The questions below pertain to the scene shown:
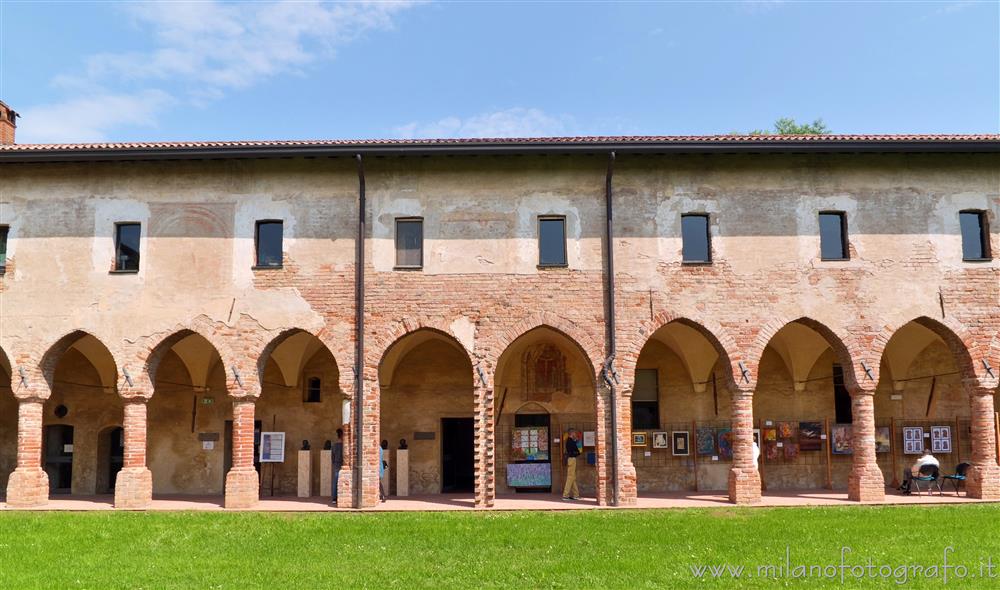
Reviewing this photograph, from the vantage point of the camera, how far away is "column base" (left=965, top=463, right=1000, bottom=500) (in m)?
15.6

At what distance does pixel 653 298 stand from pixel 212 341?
853cm

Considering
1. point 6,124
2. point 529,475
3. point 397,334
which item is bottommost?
point 529,475

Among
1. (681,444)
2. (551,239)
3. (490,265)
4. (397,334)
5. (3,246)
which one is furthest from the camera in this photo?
(681,444)

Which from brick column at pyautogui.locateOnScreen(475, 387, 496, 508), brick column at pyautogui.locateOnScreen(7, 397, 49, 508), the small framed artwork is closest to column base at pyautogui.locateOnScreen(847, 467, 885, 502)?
the small framed artwork

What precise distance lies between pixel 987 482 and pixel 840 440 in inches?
132

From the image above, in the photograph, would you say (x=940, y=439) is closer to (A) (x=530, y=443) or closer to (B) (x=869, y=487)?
(B) (x=869, y=487)

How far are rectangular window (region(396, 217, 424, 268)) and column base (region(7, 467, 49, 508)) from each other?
8015 millimetres

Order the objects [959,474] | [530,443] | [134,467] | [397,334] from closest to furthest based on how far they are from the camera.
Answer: [134,467] → [397,334] → [959,474] → [530,443]

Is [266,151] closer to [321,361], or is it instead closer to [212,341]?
[212,341]

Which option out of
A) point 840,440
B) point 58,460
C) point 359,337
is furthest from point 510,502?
point 58,460

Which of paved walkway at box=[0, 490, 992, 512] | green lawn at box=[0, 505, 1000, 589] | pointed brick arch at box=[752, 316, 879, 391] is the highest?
pointed brick arch at box=[752, 316, 879, 391]

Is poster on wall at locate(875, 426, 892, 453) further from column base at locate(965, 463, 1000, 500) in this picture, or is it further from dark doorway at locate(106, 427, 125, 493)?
dark doorway at locate(106, 427, 125, 493)

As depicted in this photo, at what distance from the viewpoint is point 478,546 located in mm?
11391

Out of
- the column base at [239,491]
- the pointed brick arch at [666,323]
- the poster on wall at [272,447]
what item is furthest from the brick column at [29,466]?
the pointed brick arch at [666,323]
